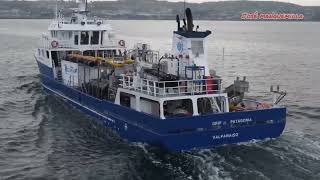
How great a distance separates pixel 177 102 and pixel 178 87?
2.14 metres

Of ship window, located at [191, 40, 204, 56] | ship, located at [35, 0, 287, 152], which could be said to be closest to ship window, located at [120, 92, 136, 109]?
ship, located at [35, 0, 287, 152]

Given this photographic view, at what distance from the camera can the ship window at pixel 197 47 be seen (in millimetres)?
24547

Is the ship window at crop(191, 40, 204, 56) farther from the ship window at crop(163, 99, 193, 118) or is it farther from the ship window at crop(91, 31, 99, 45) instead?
the ship window at crop(91, 31, 99, 45)

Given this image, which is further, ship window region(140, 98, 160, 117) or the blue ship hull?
ship window region(140, 98, 160, 117)

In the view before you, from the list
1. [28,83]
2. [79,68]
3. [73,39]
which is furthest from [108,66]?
[28,83]

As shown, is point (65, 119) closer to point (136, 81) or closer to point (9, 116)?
point (9, 116)

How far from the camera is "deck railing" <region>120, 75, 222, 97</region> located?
875 inches

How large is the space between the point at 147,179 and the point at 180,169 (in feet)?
5.47

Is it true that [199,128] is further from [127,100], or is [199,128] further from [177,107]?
[127,100]

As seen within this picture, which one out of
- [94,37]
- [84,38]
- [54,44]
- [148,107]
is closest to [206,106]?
[148,107]

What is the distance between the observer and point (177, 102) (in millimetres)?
23844

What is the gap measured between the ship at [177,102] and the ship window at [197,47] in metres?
0.05

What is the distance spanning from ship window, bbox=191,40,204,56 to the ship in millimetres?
53

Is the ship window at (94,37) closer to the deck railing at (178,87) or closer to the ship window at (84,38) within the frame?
the ship window at (84,38)
